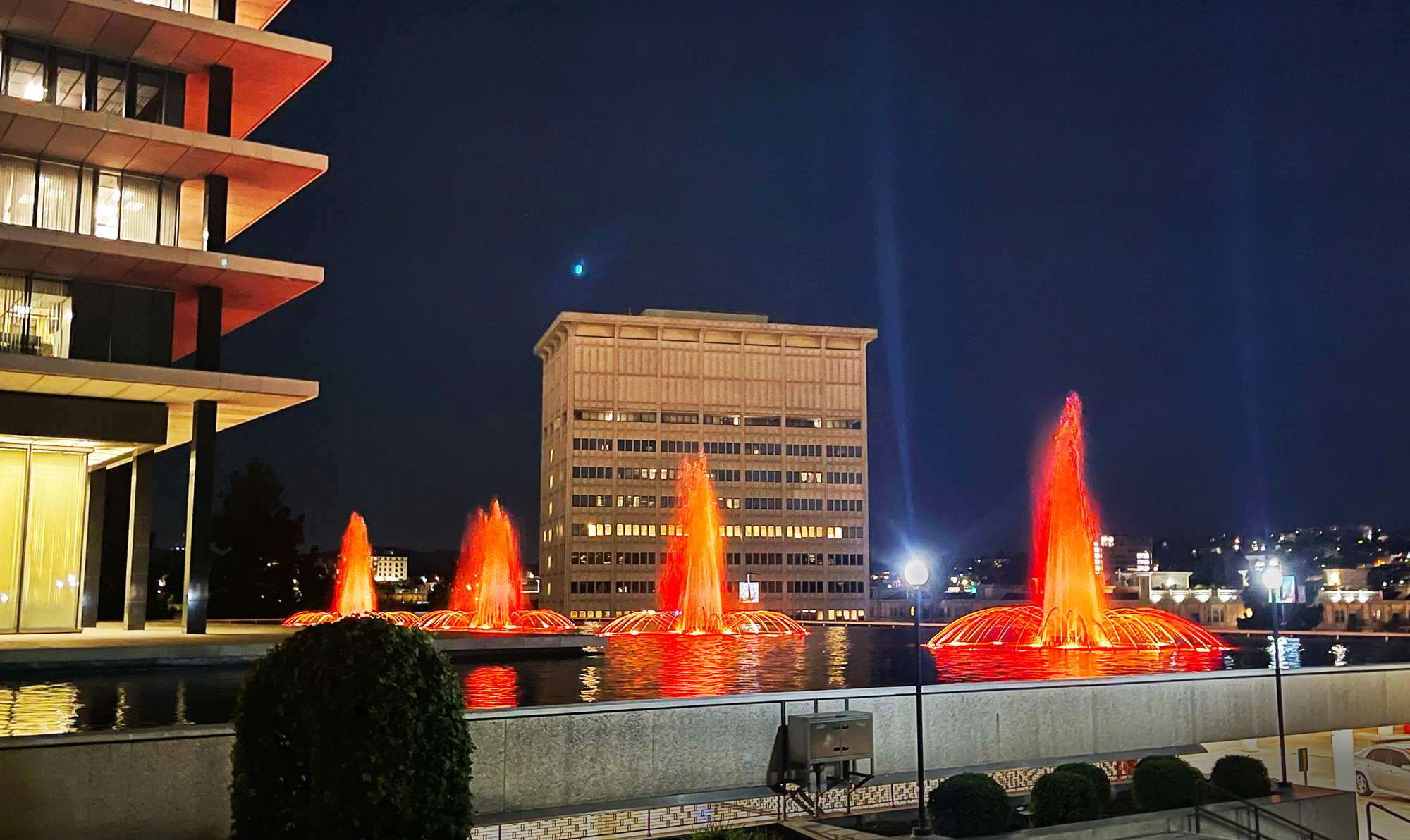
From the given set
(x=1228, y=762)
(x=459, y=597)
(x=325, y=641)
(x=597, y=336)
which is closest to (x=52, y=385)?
(x=325, y=641)

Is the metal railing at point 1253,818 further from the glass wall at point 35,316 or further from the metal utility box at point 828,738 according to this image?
the glass wall at point 35,316

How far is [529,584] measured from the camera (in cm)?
19625

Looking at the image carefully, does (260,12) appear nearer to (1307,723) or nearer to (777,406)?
(1307,723)

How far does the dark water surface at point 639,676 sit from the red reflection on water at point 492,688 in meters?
0.03

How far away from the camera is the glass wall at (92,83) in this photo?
1228 inches

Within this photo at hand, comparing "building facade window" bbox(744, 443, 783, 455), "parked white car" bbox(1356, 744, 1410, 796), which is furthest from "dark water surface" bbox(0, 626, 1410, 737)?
"building facade window" bbox(744, 443, 783, 455)

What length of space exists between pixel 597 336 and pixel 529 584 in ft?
253

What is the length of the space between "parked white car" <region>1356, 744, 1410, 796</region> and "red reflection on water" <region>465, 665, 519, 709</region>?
16238 millimetres

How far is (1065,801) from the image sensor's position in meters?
13.4

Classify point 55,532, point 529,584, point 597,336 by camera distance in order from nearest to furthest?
1. point 55,532
2. point 597,336
3. point 529,584

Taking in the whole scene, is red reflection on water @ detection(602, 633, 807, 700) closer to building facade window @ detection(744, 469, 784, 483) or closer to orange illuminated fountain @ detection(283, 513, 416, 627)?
orange illuminated fountain @ detection(283, 513, 416, 627)

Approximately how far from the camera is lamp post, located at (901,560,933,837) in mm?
12961

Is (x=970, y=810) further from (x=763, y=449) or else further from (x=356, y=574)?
(x=763, y=449)

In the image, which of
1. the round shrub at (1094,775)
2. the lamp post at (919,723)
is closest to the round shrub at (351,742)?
the lamp post at (919,723)
